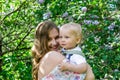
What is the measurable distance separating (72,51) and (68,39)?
3.4 inches

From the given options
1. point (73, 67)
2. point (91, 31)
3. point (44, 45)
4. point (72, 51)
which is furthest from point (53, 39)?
point (91, 31)

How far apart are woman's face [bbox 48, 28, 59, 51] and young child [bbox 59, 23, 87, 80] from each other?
0.05 m

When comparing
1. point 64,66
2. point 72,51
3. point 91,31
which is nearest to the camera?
point 64,66

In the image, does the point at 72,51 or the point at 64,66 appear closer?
the point at 64,66

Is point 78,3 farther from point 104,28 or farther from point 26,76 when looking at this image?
point 26,76

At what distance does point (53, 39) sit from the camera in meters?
3.20

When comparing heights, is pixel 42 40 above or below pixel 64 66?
above

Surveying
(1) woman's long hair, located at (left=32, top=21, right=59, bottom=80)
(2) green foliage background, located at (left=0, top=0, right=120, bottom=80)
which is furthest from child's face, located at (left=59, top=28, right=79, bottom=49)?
(2) green foliage background, located at (left=0, top=0, right=120, bottom=80)

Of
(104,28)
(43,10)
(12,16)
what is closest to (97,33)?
(104,28)

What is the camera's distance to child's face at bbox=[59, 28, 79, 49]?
3.12 meters

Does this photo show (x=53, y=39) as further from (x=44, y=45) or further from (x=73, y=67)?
(x=73, y=67)

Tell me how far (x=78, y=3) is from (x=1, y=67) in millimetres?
1357

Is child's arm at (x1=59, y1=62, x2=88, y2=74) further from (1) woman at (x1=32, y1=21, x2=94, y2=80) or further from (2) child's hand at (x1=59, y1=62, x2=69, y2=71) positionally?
(1) woman at (x1=32, y1=21, x2=94, y2=80)

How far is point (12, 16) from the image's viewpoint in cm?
618
